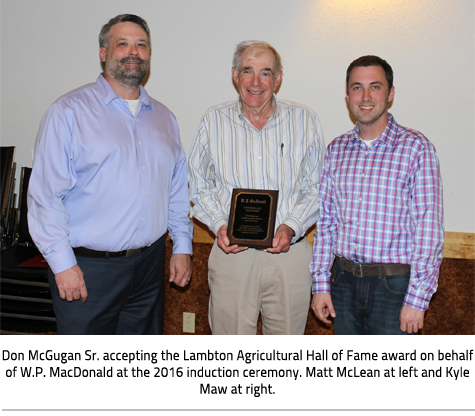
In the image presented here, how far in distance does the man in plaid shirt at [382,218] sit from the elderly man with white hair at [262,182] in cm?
22

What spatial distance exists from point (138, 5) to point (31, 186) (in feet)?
4.95

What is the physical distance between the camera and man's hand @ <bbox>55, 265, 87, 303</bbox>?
5.67ft

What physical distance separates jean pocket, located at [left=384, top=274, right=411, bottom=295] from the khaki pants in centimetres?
44

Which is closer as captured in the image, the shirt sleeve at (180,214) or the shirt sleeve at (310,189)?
the shirt sleeve at (310,189)

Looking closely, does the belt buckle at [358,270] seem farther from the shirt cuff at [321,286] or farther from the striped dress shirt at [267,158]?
the striped dress shirt at [267,158]

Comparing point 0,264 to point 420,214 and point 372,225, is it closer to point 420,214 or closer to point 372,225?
point 372,225

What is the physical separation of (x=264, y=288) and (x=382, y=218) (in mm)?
658

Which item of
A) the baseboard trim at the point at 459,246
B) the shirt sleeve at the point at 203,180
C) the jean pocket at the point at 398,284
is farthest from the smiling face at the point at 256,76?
the baseboard trim at the point at 459,246

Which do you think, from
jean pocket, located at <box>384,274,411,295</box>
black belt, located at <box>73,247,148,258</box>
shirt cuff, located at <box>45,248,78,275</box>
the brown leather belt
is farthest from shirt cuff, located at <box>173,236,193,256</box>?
jean pocket, located at <box>384,274,411,295</box>

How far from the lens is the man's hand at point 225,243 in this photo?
1957 millimetres

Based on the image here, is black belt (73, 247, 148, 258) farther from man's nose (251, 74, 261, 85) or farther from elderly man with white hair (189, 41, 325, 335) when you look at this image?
man's nose (251, 74, 261, 85)

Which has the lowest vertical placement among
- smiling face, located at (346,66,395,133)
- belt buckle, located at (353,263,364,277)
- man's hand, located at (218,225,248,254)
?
belt buckle, located at (353,263,364,277)

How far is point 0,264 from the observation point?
8.29 ft

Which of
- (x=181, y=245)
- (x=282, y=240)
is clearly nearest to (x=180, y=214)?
(x=181, y=245)
